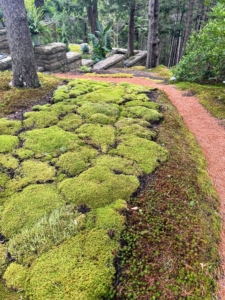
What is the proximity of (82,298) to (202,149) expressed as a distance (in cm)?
389

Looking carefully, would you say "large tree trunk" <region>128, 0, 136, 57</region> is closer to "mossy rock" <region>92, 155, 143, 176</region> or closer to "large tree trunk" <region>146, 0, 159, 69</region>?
"large tree trunk" <region>146, 0, 159, 69</region>

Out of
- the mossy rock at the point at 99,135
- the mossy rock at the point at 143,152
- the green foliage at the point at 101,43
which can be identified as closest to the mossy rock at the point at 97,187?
the mossy rock at the point at 143,152

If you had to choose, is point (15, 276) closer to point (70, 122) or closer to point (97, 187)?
point (97, 187)

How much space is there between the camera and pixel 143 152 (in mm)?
3902

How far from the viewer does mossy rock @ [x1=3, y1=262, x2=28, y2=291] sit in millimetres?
2094

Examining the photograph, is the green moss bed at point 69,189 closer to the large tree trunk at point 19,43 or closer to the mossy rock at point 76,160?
the mossy rock at point 76,160

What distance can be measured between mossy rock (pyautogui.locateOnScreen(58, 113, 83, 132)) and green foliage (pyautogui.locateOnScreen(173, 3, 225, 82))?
202 inches

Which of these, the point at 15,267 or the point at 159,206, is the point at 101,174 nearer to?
the point at 159,206

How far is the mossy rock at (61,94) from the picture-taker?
18.6 ft

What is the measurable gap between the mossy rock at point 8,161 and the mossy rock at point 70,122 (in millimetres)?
1201

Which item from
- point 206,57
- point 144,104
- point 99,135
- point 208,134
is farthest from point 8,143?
point 206,57

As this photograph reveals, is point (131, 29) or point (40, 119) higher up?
point (131, 29)

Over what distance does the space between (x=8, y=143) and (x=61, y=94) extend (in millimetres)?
2315

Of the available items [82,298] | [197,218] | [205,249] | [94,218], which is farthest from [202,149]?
[82,298]
